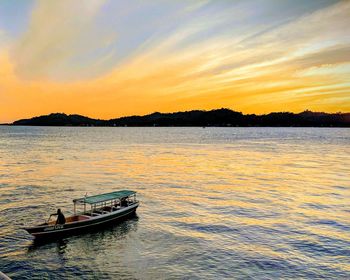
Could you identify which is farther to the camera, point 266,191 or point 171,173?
point 171,173

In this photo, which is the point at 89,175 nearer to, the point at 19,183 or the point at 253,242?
the point at 19,183

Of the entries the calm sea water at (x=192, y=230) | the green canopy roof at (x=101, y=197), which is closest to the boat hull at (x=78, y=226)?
the calm sea water at (x=192, y=230)

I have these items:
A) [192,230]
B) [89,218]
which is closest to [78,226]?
[89,218]

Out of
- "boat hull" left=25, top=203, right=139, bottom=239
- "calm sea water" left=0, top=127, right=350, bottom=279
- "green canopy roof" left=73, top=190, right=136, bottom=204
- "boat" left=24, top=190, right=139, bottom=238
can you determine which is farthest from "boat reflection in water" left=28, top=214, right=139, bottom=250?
"green canopy roof" left=73, top=190, right=136, bottom=204

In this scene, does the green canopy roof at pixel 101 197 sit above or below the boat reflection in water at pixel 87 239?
above

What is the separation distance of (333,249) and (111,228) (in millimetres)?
21604

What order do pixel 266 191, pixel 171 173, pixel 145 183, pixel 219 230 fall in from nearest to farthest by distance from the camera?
pixel 219 230 < pixel 266 191 < pixel 145 183 < pixel 171 173

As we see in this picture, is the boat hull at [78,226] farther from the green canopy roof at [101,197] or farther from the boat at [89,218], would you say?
the green canopy roof at [101,197]

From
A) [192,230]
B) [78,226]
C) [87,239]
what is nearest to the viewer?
[87,239]

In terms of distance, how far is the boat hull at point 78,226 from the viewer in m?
29.7

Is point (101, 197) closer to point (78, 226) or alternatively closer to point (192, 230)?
point (78, 226)

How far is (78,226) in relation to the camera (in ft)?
105

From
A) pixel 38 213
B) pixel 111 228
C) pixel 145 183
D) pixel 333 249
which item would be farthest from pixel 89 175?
pixel 333 249

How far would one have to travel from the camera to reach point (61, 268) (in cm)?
2428
